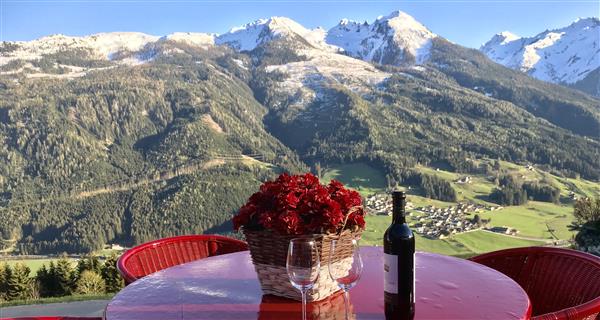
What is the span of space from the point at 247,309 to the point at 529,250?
2476 mm

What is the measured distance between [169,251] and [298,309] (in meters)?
2.57

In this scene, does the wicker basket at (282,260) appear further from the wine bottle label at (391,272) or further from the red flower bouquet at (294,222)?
the wine bottle label at (391,272)

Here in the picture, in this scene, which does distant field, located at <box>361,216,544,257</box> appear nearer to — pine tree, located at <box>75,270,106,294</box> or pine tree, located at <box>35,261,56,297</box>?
pine tree, located at <box>35,261,56,297</box>

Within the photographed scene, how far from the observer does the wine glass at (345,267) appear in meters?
2.37

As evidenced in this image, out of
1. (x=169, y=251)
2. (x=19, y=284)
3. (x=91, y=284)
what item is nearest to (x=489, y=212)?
(x=91, y=284)

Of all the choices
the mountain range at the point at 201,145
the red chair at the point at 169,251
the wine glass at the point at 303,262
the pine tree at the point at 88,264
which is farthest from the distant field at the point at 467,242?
the wine glass at the point at 303,262

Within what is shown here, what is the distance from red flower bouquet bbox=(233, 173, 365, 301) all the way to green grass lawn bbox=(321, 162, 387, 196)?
90209mm

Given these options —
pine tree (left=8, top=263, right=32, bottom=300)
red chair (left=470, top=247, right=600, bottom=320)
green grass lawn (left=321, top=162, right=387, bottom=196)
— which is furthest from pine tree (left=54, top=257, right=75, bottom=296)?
green grass lawn (left=321, top=162, right=387, bottom=196)

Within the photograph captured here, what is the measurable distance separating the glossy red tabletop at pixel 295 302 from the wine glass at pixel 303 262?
0.67ft

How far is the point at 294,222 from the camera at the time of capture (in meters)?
2.45

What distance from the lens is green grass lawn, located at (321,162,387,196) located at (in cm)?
10025

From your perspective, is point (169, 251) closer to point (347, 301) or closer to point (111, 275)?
point (347, 301)

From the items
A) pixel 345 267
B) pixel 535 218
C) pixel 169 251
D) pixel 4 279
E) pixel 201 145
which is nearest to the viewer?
pixel 345 267

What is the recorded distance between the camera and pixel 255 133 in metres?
168
